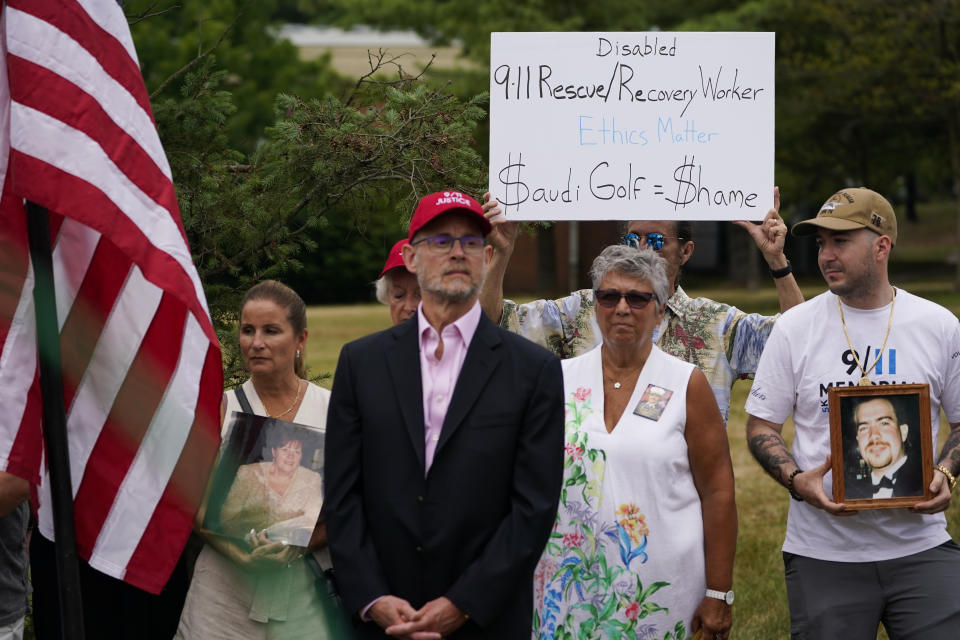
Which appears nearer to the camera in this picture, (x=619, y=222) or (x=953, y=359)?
(x=953, y=359)

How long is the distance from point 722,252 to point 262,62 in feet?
65.4

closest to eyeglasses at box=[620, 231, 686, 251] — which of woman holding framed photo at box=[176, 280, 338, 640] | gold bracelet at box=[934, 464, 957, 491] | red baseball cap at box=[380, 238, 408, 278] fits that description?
red baseball cap at box=[380, 238, 408, 278]

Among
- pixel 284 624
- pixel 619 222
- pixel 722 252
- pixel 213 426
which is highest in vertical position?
pixel 722 252

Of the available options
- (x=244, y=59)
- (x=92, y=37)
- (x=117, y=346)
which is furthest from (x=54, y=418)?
(x=244, y=59)

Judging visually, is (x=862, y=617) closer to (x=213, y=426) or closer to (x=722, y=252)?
(x=213, y=426)

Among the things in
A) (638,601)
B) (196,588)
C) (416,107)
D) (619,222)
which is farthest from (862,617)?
(416,107)

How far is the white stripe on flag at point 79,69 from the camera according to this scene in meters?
3.34

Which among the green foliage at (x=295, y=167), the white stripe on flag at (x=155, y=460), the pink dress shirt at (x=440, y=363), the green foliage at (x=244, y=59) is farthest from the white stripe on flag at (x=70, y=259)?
the green foliage at (x=244, y=59)

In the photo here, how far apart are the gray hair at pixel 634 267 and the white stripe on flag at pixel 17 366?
1.87 meters

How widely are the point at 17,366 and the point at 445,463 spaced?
1.25 meters

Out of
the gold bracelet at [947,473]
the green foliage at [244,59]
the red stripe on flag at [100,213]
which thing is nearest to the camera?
the red stripe on flag at [100,213]

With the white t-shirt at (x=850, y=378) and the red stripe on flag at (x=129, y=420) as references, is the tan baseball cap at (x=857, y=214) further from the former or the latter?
the red stripe on flag at (x=129, y=420)

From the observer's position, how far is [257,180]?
5.84 metres

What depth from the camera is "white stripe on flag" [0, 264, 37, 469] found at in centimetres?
337
